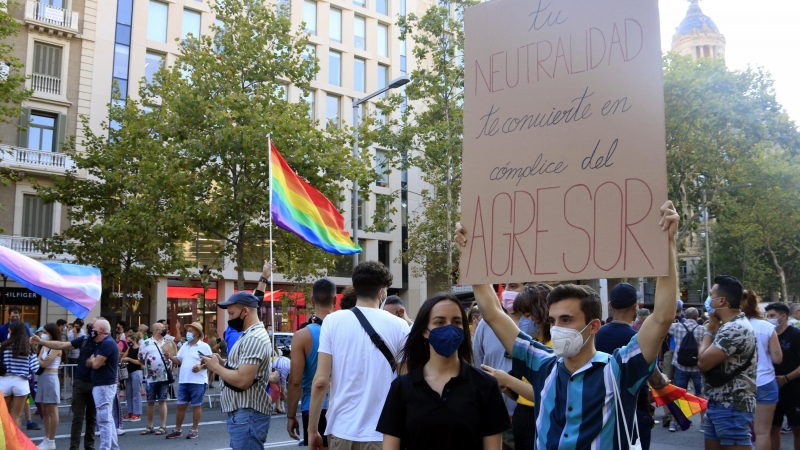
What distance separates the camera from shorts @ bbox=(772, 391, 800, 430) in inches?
284

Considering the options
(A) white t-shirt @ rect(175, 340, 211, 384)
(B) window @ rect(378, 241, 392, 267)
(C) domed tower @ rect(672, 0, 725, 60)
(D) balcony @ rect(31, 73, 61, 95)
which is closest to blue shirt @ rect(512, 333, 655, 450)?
(A) white t-shirt @ rect(175, 340, 211, 384)

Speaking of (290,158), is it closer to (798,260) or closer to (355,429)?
(355,429)

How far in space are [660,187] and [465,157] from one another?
100 cm

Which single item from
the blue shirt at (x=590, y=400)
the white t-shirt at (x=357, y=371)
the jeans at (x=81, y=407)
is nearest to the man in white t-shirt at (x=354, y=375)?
the white t-shirt at (x=357, y=371)

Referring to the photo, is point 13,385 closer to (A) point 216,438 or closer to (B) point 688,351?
(A) point 216,438

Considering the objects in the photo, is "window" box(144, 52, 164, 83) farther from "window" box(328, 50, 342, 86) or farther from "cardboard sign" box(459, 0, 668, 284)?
"cardboard sign" box(459, 0, 668, 284)

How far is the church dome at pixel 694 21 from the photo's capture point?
99750 mm

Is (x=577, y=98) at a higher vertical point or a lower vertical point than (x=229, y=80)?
lower

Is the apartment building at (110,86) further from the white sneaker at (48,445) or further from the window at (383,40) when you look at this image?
the white sneaker at (48,445)

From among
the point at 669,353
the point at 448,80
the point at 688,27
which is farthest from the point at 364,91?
the point at 688,27

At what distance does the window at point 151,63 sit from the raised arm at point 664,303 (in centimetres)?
3183

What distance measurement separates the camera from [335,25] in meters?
39.5

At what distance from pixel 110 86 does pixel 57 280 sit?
26081 mm

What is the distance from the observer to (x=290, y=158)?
67.8 feet
